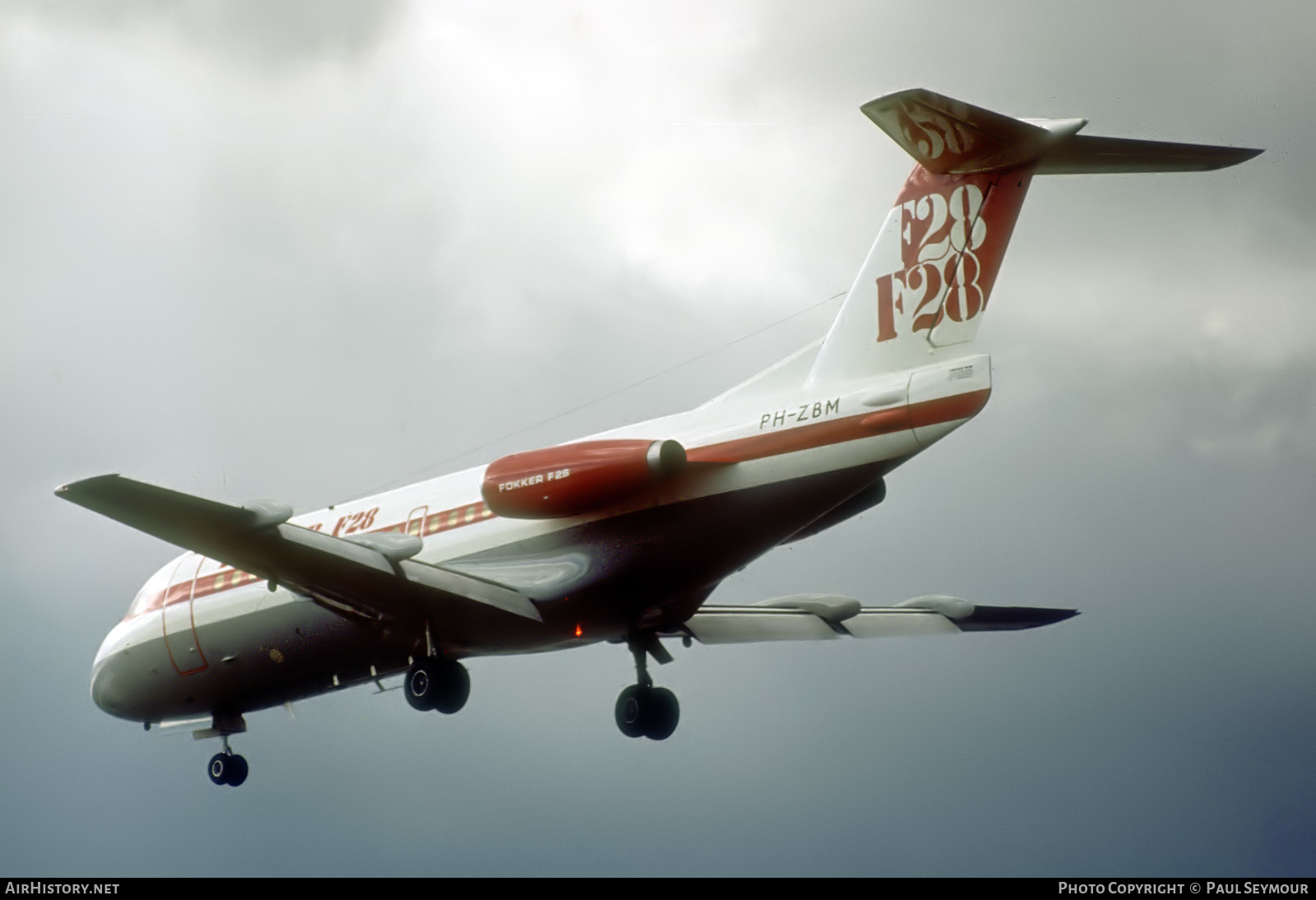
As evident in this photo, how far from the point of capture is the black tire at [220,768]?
27.0 m

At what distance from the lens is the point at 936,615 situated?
26.1 metres

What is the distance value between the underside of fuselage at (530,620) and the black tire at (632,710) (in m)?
1.00

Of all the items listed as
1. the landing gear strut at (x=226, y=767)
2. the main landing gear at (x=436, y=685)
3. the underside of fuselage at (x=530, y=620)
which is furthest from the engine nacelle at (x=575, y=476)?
the landing gear strut at (x=226, y=767)

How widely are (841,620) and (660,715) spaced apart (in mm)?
3535

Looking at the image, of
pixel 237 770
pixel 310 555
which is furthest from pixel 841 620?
pixel 237 770

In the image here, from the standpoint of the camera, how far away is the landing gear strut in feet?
88.6

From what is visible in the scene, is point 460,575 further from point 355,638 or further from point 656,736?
point 656,736

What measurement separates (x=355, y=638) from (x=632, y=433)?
589 cm

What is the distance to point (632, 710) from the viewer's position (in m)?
24.3

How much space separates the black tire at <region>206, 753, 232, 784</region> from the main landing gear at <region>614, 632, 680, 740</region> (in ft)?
24.7

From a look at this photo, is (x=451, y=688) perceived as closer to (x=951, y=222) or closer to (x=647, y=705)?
(x=647, y=705)

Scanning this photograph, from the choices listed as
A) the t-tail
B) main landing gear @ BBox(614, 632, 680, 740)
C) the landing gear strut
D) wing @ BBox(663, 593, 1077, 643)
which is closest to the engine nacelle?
the t-tail

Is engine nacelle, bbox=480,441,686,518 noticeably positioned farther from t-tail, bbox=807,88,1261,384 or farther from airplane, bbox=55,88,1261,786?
t-tail, bbox=807,88,1261,384

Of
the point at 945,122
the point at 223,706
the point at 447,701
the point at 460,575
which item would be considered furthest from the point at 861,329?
the point at 223,706
